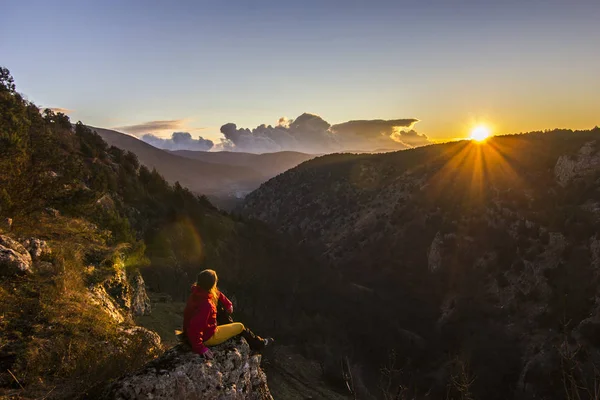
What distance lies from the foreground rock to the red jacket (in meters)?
0.22

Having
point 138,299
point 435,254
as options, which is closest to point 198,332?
point 138,299

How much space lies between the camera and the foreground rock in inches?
198

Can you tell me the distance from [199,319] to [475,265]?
2156 inches

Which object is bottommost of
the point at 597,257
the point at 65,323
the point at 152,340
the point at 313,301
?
the point at 313,301

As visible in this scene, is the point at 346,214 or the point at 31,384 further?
the point at 346,214

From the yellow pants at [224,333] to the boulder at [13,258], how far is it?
4.88m

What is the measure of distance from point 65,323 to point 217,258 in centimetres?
3981

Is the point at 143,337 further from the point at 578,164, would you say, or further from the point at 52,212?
the point at 578,164

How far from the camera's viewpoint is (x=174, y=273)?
34062 millimetres

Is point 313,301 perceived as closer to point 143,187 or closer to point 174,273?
point 174,273

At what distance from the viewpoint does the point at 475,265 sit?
52.9 metres

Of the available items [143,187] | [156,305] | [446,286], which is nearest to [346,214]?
[446,286]

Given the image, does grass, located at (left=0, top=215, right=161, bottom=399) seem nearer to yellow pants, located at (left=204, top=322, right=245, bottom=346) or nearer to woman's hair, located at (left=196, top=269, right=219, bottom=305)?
yellow pants, located at (left=204, top=322, right=245, bottom=346)

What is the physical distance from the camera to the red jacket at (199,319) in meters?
5.73
